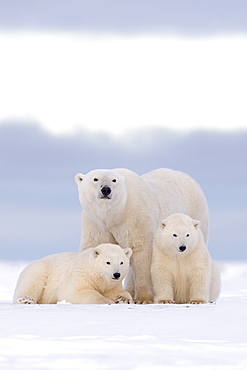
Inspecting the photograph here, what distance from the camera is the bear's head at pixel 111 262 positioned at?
28.0 feet

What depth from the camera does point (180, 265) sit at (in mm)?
8875

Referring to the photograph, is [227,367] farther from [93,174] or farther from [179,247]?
[93,174]

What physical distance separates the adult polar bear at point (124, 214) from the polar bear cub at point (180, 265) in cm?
36

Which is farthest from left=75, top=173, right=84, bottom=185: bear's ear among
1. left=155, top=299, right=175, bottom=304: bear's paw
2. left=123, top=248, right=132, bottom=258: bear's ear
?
left=155, top=299, right=175, bottom=304: bear's paw

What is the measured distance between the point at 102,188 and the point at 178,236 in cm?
114

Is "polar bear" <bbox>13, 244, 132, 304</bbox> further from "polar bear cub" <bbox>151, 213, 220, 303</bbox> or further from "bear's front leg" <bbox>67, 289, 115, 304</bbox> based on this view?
"polar bear cub" <bbox>151, 213, 220, 303</bbox>

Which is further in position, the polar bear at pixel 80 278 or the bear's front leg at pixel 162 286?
the bear's front leg at pixel 162 286

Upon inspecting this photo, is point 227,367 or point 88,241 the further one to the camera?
point 88,241

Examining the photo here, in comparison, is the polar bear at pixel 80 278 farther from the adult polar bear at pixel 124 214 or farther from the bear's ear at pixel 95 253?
the adult polar bear at pixel 124 214

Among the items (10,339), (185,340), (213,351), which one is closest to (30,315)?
(10,339)

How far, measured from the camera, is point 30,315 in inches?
269

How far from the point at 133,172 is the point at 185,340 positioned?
199 inches

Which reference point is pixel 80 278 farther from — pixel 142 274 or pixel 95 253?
pixel 142 274

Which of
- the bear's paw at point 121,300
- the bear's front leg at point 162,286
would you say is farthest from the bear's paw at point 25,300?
the bear's front leg at point 162,286
